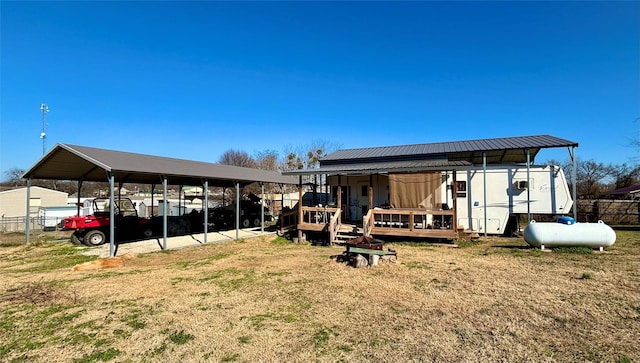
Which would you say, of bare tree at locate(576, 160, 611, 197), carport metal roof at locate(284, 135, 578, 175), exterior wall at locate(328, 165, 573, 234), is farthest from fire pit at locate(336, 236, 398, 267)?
bare tree at locate(576, 160, 611, 197)

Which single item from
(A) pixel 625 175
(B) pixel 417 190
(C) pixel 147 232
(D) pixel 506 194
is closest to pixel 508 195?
(D) pixel 506 194

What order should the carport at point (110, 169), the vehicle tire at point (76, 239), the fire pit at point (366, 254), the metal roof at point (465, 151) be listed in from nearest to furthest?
the fire pit at point (366, 254) → the carport at point (110, 169) → the vehicle tire at point (76, 239) → the metal roof at point (465, 151)

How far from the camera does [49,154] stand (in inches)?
449

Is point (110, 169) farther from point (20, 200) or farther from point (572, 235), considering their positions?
point (20, 200)

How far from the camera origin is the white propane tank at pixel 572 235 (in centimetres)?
949

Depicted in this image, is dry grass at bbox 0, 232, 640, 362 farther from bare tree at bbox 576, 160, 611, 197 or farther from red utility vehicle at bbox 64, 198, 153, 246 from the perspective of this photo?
bare tree at bbox 576, 160, 611, 197

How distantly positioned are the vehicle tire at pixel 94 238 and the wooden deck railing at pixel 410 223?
10768mm

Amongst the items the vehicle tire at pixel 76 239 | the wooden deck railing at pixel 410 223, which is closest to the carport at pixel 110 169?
the vehicle tire at pixel 76 239

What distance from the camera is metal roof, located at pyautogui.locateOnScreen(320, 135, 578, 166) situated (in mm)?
14944

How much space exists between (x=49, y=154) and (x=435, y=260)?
13.9 metres

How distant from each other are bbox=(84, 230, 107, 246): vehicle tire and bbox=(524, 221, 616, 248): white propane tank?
52.9 feet

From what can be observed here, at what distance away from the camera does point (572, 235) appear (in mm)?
9656

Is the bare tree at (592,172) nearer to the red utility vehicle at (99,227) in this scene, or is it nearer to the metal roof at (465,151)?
the metal roof at (465,151)

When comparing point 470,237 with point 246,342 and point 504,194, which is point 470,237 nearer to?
point 504,194
